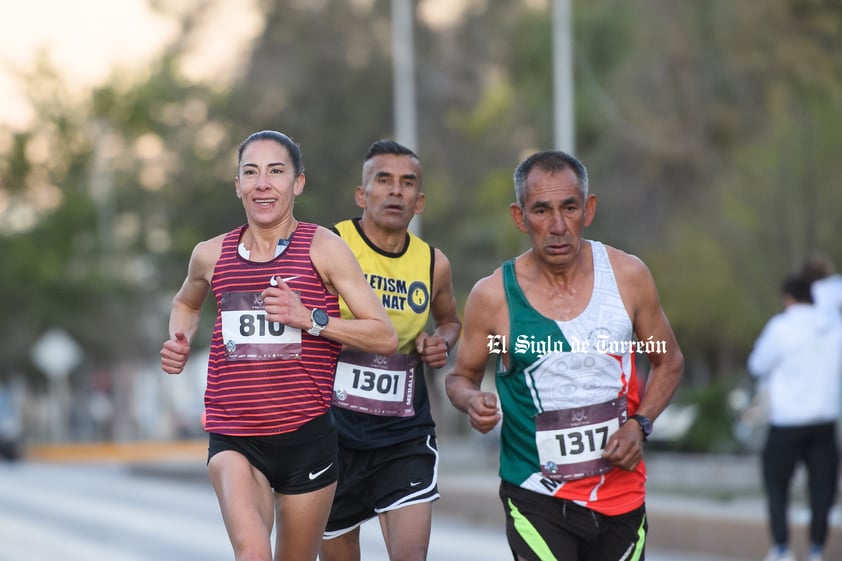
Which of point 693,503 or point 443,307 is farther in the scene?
point 693,503

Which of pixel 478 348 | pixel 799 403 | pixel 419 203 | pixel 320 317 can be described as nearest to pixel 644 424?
pixel 478 348

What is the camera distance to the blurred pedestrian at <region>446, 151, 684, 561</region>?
561 centimetres

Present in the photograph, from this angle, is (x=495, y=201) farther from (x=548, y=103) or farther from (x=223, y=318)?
(x=223, y=318)

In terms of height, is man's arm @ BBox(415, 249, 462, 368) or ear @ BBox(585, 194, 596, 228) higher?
ear @ BBox(585, 194, 596, 228)

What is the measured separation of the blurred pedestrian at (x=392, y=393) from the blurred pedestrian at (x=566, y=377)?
956mm

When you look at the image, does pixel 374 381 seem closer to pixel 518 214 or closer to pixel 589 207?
pixel 518 214

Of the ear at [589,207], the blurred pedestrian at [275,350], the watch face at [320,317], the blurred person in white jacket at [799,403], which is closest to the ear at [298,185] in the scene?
the blurred pedestrian at [275,350]

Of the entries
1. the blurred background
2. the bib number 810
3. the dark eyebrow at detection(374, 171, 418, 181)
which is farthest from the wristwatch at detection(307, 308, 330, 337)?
the blurred background

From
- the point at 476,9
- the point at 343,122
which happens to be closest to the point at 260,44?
the point at 343,122

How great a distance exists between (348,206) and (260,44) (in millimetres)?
5011

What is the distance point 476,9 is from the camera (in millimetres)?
43688

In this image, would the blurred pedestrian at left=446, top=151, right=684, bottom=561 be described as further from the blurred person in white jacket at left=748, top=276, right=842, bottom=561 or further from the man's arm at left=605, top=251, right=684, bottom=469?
the blurred person in white jacket at left=748, top=276, right=842, bottom=561

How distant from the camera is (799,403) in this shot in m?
10.5

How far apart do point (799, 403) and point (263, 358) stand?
5709 millimetres
